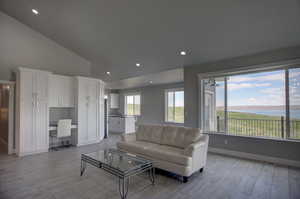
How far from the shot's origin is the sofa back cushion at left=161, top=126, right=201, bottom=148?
3435mm

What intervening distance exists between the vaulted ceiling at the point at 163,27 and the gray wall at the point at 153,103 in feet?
11.0

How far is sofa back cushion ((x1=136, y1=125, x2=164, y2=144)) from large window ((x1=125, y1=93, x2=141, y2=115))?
5802mm

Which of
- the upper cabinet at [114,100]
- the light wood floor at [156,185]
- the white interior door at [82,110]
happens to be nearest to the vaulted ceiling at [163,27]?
the white interior door at [82,110]

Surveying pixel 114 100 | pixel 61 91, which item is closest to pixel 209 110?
pixel 61 91

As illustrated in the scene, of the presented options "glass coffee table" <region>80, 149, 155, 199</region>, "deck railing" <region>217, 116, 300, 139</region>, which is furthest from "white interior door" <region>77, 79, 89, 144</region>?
"deck railing" <region>217, 116, 300, 139</region>

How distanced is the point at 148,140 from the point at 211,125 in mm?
2213

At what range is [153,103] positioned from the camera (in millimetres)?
9383

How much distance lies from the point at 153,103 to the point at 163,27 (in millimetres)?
5882

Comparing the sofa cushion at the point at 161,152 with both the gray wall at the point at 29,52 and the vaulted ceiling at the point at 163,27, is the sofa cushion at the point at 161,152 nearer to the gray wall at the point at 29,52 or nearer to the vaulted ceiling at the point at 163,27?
the vaulted ceiling at the point at 163,27

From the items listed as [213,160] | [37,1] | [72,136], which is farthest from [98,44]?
[213,160]

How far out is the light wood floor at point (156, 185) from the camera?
8.13 feet

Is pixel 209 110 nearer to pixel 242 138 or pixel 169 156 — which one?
pixel 242 138

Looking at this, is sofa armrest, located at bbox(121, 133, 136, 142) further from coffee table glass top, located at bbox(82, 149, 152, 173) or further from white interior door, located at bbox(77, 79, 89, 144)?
white interior door, located at bbox(77, 79, 89, 144)

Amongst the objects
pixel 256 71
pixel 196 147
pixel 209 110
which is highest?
pixel 256 71
